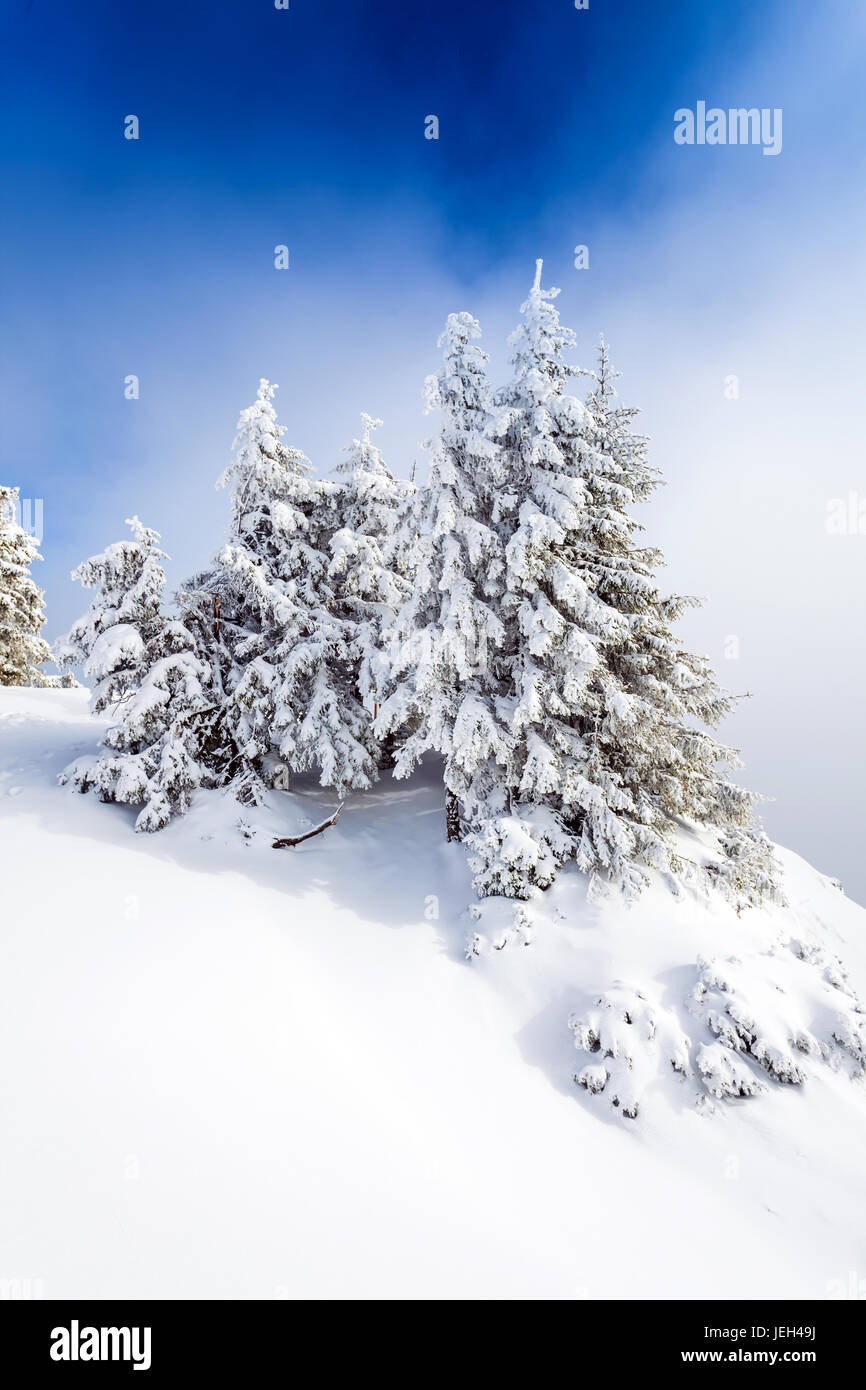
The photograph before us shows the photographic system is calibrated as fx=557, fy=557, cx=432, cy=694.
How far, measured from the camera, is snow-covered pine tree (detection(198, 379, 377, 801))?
1481 cm

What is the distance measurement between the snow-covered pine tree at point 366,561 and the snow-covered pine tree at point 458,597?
2238mm

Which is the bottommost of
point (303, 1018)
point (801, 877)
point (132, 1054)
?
point (801, 877)

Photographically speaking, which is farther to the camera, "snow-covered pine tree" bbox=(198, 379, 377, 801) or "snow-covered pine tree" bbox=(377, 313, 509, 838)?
"snow-covered pine tree" bbox=(198, 379, 377, 801)

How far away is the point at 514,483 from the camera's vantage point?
43.8 ft

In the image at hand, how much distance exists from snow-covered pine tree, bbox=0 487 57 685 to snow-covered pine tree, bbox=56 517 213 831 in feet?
41.4

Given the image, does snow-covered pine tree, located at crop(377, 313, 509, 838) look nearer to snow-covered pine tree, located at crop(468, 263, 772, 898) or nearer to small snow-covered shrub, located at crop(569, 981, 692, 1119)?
snow-covered pine tree, located at crop(468, 263, 772, 898)

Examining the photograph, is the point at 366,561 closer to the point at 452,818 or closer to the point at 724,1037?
the point at 452,818

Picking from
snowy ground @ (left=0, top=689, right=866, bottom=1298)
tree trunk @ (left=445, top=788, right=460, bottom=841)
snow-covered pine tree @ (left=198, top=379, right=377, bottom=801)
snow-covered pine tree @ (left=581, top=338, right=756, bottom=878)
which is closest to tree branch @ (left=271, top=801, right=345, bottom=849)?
snowy ground @ (left=0, top=689, right=866, bottom=1298)

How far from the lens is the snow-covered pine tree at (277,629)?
14.8 metres

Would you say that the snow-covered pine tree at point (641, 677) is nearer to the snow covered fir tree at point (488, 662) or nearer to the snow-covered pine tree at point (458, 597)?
the snow covered fir tree at point (488, 662)

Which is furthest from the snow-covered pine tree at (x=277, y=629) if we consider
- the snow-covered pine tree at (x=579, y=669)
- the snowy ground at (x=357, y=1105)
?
the snow-covered pine tree at (x=579, y=669)
